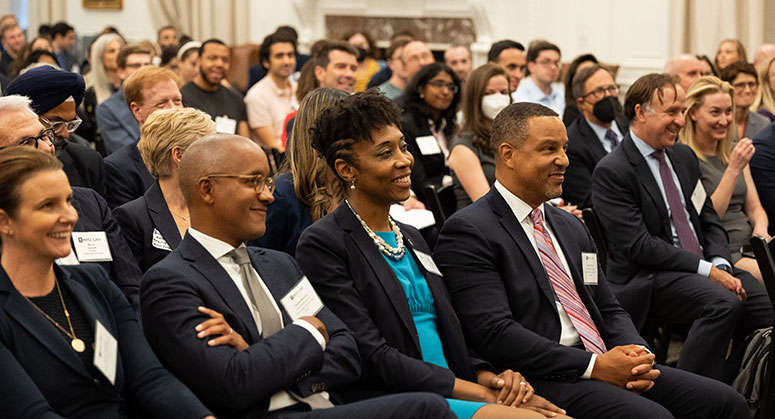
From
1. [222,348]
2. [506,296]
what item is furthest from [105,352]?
[506,296]

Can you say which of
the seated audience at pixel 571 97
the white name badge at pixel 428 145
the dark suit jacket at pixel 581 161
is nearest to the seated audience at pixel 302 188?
the white name badge at pixel 428 145

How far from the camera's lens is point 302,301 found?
2.41 m

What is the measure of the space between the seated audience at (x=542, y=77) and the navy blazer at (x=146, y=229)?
13.8ft

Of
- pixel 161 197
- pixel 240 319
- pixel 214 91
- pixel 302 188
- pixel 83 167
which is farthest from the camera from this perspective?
pixel 214 91

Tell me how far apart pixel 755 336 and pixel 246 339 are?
2.48 m

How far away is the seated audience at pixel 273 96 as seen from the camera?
663 cm

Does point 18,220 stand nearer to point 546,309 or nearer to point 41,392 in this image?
point 41,392

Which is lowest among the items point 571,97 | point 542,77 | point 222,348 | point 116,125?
point 222,348

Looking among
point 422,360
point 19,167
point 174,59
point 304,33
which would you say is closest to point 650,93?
point 422,360

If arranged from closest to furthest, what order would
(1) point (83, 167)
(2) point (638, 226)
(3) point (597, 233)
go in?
1. (1) point (83, 167)
2. (2) point (638, 226)
3. (3) point (597, 233)

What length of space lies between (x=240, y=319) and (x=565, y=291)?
1.12m

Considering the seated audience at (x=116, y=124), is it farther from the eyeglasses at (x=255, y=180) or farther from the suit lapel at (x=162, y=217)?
the eyeglasses at (x=255, y=180)

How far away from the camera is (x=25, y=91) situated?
11.0ft

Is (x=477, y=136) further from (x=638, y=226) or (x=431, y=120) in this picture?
(x=638, y=226)
